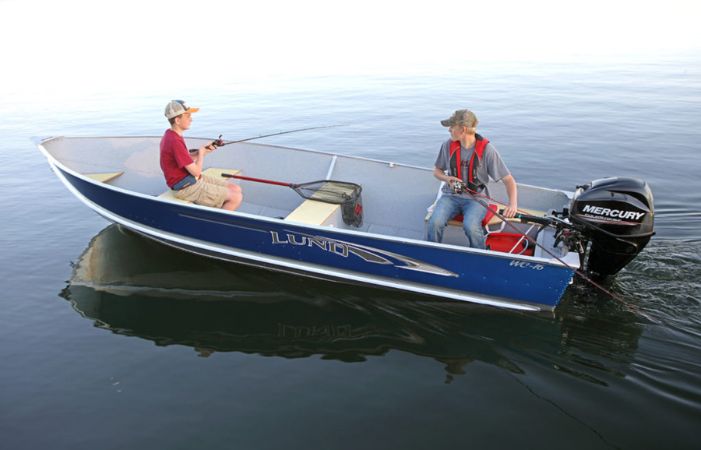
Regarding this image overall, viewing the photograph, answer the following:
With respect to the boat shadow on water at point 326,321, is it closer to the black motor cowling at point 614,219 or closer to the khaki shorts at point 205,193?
the black motor cowling at point 614,219

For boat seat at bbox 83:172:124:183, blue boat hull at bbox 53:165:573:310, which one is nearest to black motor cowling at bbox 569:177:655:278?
blue boat hull at bbox 53:165:573:310

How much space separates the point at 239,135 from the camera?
471 inches

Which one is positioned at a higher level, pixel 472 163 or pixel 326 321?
pixel 472 163

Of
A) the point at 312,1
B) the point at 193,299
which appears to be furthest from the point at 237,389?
the point at 312,1

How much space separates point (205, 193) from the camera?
5785mm

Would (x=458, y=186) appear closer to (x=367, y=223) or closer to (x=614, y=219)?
(x=614, y=219)

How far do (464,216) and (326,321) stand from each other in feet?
5.57

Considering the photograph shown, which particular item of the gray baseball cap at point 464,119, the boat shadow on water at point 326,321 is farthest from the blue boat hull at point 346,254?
the gray baseball cap at point 464,119

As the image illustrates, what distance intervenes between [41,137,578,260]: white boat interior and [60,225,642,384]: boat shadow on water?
2.93 ft

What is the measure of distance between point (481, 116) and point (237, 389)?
35.4ft

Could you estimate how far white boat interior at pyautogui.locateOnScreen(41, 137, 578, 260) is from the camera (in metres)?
6.17

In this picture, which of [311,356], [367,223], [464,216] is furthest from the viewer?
[367,223]

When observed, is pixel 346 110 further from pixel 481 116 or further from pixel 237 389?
pixel 237 389

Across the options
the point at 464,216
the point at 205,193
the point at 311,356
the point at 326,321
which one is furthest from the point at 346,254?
the point at 205,193
